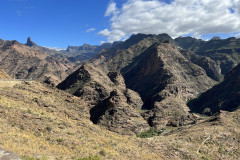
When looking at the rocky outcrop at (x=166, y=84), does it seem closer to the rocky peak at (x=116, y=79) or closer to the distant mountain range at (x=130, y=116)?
the distant mountain range at (x=130, y=116)

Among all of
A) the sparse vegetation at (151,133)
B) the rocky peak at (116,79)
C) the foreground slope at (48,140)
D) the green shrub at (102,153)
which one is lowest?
the sparse vegetation at (151,133)

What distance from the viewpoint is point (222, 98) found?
108000 mm

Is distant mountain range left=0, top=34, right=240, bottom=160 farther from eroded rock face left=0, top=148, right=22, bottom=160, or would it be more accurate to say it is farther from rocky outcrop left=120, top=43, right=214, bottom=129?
eroded rock face left=0, top=148, right=22, bottom=160

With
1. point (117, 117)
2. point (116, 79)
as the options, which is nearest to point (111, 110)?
point (117, 117)

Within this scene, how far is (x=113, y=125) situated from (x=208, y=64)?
5521 inches

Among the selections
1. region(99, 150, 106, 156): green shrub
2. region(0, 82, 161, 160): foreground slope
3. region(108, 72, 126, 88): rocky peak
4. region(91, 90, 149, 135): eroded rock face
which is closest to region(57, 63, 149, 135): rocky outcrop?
region(91, 90, 149, 135): eroded rock face

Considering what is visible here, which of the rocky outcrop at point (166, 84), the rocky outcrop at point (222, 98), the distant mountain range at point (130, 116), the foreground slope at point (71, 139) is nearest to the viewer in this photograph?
the foreground slope at point (71, 139)

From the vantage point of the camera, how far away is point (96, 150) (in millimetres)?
28062

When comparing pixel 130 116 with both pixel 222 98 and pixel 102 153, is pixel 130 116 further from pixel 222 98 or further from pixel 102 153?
pixel 222 98

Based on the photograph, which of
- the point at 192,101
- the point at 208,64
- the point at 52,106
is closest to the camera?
the point at 52,106

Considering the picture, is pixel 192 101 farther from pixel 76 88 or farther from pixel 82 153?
pixel 82 153

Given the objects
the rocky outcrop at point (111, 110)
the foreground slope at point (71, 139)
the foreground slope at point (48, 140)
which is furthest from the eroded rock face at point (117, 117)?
the foreground slope at point (48, 140)

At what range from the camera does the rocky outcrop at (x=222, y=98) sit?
3999 inches

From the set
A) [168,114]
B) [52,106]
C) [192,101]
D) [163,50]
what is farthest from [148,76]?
[52,106]
